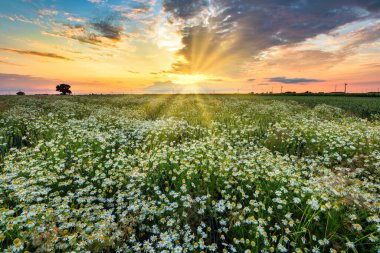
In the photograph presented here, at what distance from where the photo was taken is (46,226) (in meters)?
3.46

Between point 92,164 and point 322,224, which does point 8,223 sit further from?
point 322,224

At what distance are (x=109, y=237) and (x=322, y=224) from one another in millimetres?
3977

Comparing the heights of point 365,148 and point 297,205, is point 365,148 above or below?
above

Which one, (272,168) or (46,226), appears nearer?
(46,226)

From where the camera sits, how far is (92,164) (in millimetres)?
6434

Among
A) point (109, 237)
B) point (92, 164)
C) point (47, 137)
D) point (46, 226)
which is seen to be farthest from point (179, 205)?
point (47, 137)

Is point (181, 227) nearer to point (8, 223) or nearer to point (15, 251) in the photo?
point (15, 251)

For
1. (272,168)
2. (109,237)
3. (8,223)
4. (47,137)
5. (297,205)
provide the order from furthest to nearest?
(47,137)
(272,168)
(297,205)
(109,237)
(8,223)

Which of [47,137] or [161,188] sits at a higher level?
[47,137]

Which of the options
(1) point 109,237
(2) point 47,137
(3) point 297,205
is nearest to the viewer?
(1) point 109,237

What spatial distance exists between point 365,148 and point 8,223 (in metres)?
10.9

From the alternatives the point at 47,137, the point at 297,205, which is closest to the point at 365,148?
the point at 297,205

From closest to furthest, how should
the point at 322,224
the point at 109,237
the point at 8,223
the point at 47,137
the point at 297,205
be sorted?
the point at 8,223 → the point at 109,237 → the point at 322,224 → the point at 297,205 → the point at 47,137

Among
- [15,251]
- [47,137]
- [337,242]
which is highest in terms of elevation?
[47,137]
